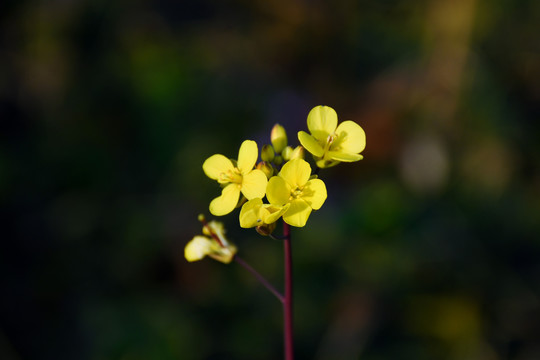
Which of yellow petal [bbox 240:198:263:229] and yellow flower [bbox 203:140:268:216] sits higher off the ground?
yellow flower [bbox 203:140:268:216]

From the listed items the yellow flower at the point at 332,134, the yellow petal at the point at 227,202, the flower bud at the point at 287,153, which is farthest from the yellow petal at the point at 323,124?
the yellow petal at the point at 227,202

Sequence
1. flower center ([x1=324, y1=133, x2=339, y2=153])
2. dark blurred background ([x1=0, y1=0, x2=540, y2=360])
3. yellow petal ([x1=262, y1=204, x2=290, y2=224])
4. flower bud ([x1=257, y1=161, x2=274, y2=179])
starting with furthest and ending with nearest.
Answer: dark blurred background ([x1=0, y1=0, x2=540, y2=360])
flower center ([x1=324, y1=133, x2=339, y2=153])
flower bud ([x1=257, y1=161, x2=274, y2=179])
yellow petal ([x1=262, y1=204, x2=290, y2=224])

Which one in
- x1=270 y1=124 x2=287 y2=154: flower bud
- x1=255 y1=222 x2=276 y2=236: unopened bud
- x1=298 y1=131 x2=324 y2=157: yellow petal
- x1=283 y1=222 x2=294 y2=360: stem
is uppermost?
x1=270 y1=124 x2=287 y2=154: flower bud

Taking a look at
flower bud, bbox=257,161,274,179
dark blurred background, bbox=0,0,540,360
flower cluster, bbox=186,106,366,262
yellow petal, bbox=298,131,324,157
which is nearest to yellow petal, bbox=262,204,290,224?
flower cluster, bbox=186,106,366,262

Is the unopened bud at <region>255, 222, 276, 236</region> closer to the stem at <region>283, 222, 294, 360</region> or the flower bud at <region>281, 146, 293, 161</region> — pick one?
the stem at <region>283, 222, 294, 360</region>

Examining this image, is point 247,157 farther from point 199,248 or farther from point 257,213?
point 199,248

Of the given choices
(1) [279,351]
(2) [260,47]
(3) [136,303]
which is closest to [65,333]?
(3) [136,303]

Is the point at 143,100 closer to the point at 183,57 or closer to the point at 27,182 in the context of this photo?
the point at 183,57
